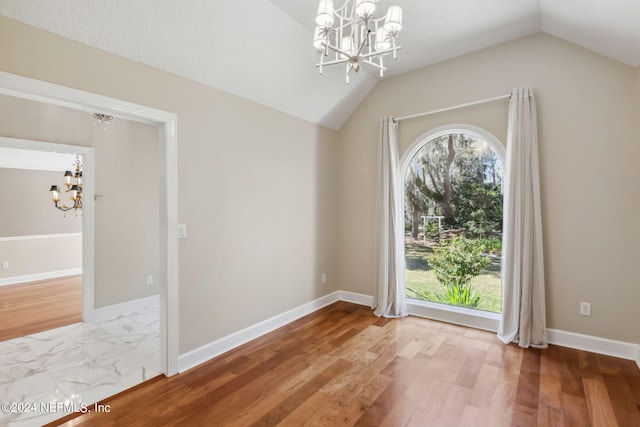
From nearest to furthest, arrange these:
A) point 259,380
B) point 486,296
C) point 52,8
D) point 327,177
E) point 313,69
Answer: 1. point 52,8
2. point 259,380
3. point 313,69
4. point 486,296
5. point 327,177

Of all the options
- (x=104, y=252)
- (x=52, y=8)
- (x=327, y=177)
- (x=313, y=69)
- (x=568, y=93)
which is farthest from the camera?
(x=327, y=177)

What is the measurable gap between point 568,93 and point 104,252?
18.6 feet

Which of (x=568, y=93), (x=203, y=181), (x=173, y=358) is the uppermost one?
(x=568, y=93)

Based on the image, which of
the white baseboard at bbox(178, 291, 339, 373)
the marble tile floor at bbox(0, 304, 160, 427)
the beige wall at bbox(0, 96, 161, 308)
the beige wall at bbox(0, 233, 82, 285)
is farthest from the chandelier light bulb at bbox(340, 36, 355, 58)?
the beige wall at bbox(0, 233, 82, 285)

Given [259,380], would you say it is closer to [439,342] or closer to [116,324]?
[439,342]

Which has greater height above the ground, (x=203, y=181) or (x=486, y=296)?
(x=203, y=181)

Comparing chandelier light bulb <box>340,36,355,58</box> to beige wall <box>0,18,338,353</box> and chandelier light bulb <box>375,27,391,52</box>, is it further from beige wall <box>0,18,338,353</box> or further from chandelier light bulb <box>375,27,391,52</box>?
beige wall <box>0,18,338,353</box>

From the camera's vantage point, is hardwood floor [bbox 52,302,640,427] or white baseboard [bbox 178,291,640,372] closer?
A: hardwood floor [bbox 52,302,640,427]

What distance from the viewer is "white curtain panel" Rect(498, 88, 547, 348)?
291cm

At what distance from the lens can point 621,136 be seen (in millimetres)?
2672

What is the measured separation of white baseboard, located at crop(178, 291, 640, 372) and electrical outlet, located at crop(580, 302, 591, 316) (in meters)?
0.22

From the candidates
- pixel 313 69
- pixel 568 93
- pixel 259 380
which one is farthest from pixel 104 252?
pixel 568 93

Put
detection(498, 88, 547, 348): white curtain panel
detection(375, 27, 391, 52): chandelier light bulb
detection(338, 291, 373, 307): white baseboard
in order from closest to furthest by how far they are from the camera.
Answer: detection(375, 27, 391, 52): chandelier light bulb < detection(498, 88, 547, 348): white curtain panel < detection(338, 291, 373, 307): white baseboard

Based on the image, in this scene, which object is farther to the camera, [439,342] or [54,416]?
[439,342]
